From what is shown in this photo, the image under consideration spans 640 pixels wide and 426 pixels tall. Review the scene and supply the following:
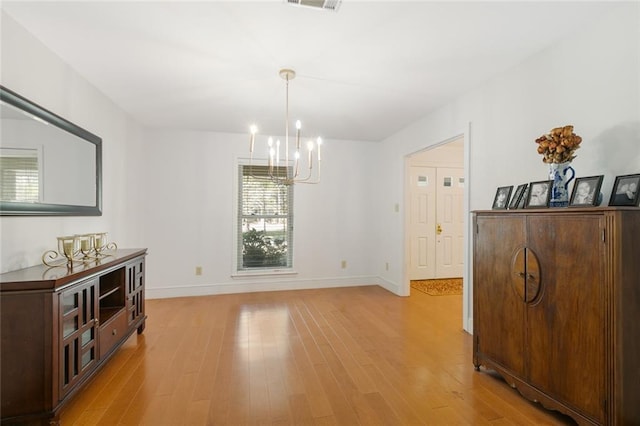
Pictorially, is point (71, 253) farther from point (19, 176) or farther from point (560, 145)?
point (560, 145)

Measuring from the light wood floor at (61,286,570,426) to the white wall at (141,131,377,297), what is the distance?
966 millimetres

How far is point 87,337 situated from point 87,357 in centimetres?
13

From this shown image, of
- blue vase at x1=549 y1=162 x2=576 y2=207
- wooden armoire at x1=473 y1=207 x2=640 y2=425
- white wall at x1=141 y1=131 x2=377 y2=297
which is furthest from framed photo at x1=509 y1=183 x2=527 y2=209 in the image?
white wall at x1=141 y1=131 x2=377 y2=297

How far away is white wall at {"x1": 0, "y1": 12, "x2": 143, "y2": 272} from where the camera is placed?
6.48ft

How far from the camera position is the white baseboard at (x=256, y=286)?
4.46 m

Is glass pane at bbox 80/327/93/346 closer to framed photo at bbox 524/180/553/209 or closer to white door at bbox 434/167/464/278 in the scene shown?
framed photo at bbox 524/180/553/209

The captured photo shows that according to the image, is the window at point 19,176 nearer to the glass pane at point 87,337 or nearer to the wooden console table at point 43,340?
the wooden console table at point 43,340

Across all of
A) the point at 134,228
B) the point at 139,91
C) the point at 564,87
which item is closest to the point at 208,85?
the point at 139,91

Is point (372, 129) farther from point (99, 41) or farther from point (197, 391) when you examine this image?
point (197, 391)

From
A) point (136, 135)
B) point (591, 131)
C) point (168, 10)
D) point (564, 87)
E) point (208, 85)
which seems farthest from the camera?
point (136, 135)

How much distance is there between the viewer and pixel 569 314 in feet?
5.72

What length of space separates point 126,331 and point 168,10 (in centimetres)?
258

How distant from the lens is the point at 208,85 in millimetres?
2998

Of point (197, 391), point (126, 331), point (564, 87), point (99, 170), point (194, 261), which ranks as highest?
point (564, 87)
